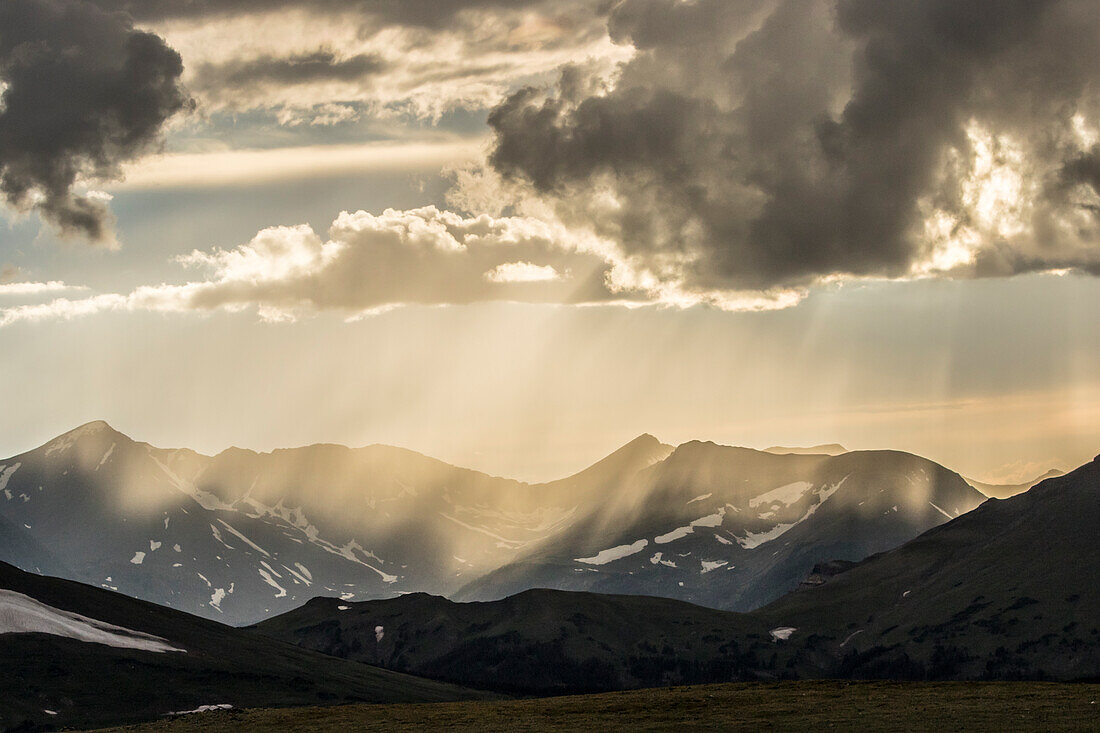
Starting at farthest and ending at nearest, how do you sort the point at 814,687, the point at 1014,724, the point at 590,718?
the point at 814,687, the point at 590,718, the point at 1014,724

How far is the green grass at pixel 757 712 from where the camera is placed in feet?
349

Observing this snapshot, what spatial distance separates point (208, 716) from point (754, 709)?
75.3m

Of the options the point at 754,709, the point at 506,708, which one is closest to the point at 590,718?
Result: the point at 754,709

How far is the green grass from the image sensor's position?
4193 inches

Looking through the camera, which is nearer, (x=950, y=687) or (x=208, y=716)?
(x=950, y=687)

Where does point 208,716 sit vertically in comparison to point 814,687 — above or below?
below

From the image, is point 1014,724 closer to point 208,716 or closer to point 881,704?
point 881,704

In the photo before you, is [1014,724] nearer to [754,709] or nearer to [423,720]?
[754,709]

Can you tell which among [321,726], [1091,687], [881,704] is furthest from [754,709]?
[321,726]

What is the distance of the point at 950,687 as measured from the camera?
140m

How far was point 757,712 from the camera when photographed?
125 meters

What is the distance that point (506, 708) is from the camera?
160m

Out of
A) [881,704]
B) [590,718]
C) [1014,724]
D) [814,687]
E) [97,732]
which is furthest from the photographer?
[814,687]

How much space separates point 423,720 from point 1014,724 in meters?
70.0
